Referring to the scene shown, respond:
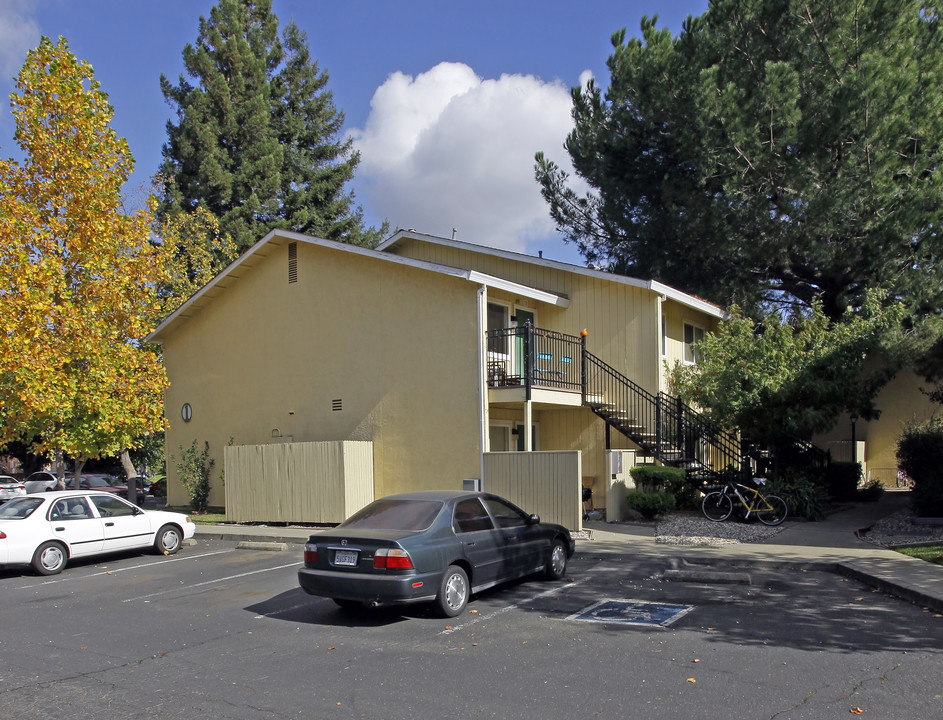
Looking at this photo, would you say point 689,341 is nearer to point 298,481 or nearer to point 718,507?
point 718,507

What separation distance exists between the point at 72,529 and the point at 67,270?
7188 mm

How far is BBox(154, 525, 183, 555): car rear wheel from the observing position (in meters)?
14.7

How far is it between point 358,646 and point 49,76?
15.2m

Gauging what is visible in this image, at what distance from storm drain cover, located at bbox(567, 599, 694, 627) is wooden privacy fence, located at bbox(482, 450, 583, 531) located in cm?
536

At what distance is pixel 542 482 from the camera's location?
15391 millimetres

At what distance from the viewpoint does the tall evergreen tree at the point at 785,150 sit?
19438mm

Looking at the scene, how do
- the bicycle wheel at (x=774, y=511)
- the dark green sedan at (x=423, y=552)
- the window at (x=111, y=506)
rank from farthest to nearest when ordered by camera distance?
the bicycle wheel at (x=774, y=511) → the window at (x=111, y=506) → the dark green sedan at (x=423, y=552)

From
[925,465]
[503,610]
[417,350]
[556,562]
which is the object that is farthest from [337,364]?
[925,465]

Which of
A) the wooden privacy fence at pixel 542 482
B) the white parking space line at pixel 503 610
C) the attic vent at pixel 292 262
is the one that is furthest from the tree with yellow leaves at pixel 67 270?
the white parking space line at pixel 503 610

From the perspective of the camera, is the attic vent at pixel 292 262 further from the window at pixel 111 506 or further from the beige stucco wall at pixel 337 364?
the window at pixel 111 506

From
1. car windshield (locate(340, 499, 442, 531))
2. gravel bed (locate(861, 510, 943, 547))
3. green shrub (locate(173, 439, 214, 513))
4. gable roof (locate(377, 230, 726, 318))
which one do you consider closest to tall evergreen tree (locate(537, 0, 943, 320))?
gable roof (locate(377, 230, 726, 318))

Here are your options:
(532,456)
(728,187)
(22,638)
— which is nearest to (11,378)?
(22,638)

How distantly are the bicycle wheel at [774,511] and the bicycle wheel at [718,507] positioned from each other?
58 centimetres

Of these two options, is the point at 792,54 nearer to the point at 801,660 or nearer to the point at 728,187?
the point at 728,187
